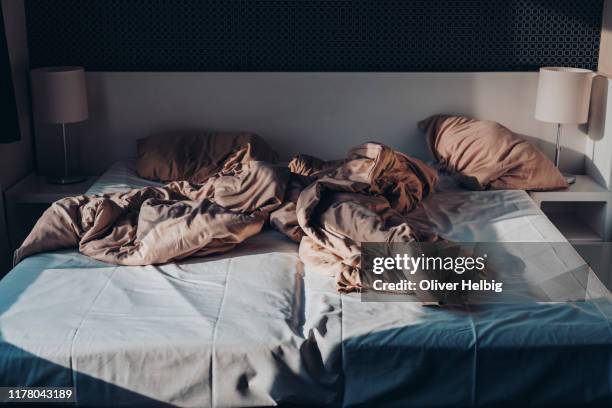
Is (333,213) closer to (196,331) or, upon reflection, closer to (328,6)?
(196,331)

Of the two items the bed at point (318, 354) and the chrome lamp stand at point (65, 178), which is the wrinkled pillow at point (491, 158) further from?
the chrome lamp stand at point (65, 178)

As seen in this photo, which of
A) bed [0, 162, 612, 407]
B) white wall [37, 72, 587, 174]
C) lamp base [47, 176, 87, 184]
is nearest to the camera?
bed [0, 162, 612, 407]

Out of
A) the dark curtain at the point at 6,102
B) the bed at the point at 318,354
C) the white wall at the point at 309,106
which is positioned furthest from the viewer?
the white wall at the point at 309,106

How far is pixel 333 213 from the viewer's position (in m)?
2.91

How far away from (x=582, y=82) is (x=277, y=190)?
173 centimetres

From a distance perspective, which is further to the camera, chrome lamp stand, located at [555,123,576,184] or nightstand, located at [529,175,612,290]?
chrome lamp stand, located at [555,123,576,184]

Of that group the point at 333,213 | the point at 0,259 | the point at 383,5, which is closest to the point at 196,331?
the point at 333,213

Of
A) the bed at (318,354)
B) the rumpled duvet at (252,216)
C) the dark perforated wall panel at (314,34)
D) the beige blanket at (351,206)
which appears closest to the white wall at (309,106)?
the dark perforated wall panel at (314,34)

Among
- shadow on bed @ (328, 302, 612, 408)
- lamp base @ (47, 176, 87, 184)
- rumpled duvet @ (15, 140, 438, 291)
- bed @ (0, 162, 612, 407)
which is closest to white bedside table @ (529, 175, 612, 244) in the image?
rumpled duvet @ (15, 140, 438, 291)

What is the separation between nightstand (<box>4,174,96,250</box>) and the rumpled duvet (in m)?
0.76

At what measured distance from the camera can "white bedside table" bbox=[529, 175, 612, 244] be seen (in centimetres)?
383

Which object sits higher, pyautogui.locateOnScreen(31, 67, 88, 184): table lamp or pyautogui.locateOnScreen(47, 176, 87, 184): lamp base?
pyautogui.locateOnScreen(31, 67, 88, 184): table lamp

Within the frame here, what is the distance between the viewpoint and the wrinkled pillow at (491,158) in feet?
12.5

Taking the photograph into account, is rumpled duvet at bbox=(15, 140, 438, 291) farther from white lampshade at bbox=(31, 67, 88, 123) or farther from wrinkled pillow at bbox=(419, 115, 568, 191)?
white lampshade at bbox=(31, 67, 88, 123)
